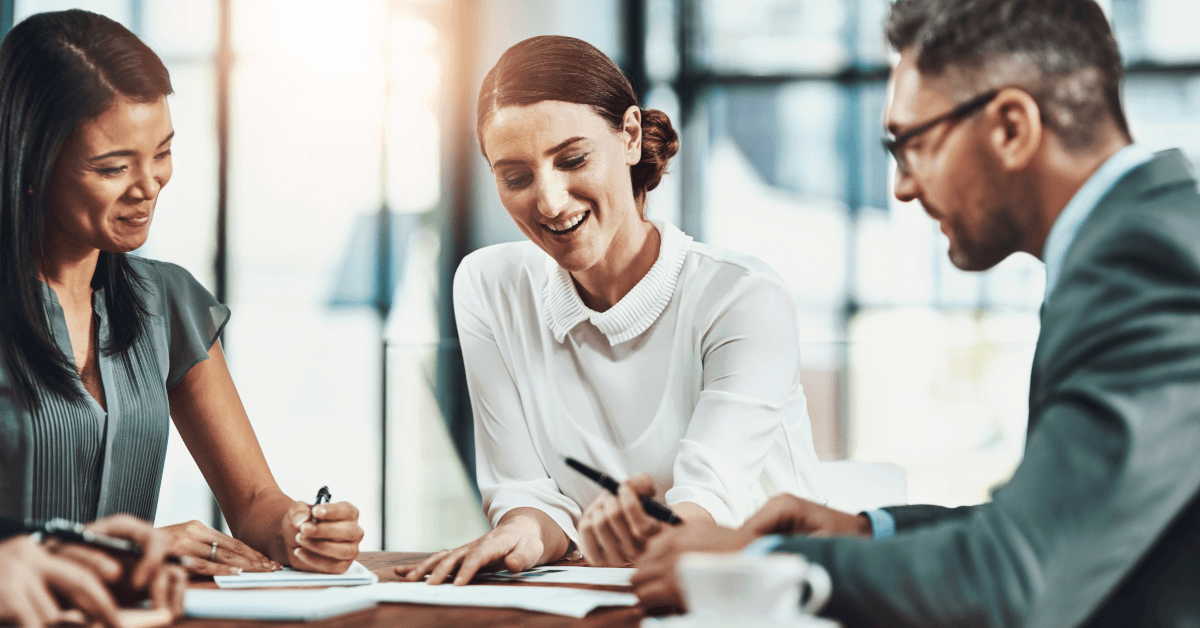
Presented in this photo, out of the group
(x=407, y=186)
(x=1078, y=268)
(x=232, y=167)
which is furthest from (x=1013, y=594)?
(x=232, y=167)

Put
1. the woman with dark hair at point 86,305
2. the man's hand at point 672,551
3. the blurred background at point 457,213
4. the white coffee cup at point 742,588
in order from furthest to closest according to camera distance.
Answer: the blurred background at point 457,213, the woman with dark hair at point 86,305, the man's hand at point 672,551, the white coffee cup at point 742,588

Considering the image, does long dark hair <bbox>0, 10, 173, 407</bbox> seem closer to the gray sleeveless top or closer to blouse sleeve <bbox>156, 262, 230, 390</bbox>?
the gray sleeveless top

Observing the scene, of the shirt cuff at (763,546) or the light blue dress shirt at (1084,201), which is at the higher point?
the light blue dress shirt at (1084,201)

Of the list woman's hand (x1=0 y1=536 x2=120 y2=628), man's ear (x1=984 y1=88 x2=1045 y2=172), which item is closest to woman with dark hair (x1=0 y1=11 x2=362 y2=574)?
woman's hand (x1=0 y1=536 x2=120 y2=628)

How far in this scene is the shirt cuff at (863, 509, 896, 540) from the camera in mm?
1267

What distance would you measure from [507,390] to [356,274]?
9.93 feet

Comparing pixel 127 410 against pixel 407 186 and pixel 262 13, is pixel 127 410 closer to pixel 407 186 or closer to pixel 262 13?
pixel 407 186

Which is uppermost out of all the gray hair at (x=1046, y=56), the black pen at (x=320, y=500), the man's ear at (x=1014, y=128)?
the gray hair at (x=1046, y=56)

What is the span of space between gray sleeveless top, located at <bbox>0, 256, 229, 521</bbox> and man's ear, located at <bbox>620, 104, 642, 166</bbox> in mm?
968

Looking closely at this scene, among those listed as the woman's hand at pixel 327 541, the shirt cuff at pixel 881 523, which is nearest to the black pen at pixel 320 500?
the woman's hand at pixel 327 541

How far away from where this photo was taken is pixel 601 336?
201cm

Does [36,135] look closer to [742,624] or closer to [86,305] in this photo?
[86,305]

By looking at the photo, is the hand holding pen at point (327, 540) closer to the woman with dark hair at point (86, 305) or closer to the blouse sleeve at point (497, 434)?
the woman with dark hair at point (86, 305)

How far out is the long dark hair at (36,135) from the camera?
1602 millimetres
